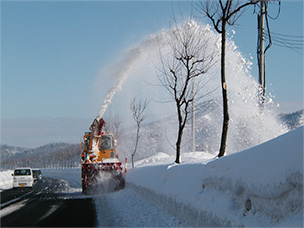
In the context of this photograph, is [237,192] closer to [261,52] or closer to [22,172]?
[261,52]

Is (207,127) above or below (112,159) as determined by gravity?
above

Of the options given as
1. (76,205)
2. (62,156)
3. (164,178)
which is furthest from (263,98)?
(62,156)

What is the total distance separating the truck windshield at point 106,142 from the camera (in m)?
25.1

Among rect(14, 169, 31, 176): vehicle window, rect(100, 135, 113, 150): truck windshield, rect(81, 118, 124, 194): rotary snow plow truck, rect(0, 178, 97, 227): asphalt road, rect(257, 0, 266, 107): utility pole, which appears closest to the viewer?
rect(0, 178, 97, 227): asphalt road

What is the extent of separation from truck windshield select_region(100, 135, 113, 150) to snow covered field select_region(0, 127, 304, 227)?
429 inches

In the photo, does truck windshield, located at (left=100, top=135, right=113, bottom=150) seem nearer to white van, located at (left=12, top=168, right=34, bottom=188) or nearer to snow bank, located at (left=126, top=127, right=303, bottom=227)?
white van, located at (left=12, top=168, right=34, bottom=188)

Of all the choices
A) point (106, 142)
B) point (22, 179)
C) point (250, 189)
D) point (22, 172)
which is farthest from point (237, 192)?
point (22, 172)

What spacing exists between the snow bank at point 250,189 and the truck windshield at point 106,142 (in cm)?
1359

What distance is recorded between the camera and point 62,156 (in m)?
197

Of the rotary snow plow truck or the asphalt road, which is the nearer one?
the asphalt road

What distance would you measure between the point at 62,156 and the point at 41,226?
625ft

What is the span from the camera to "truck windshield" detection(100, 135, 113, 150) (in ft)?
82.5

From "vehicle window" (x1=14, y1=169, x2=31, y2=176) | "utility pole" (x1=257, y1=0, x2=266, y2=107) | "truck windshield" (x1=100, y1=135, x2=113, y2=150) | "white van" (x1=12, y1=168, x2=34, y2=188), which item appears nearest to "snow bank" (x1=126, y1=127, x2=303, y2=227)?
"utility pole" (x1=257, y1=0, x2=266, y2=107)

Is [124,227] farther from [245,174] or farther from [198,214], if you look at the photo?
[245,174]
